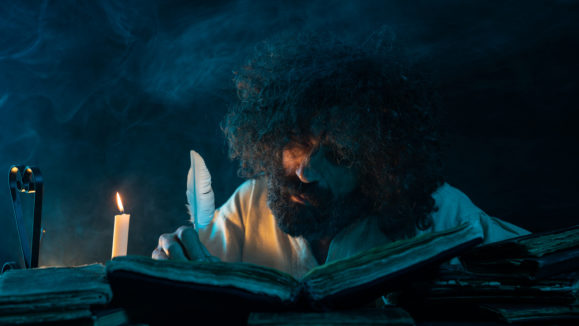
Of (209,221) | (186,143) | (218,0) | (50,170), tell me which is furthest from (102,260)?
(218,0)

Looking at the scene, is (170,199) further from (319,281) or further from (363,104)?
(319,281)

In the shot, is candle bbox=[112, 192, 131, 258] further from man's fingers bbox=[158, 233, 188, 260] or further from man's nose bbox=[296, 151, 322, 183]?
man's nose bbox=[296, 151, 322, 183]

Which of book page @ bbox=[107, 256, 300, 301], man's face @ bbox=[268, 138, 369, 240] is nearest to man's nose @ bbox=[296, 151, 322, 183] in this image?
man's face @ bbox=[268, 138, 369, 240]

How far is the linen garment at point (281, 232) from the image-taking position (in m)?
1.18

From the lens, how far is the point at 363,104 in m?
1.10

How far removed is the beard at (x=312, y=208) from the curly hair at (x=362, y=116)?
6cm

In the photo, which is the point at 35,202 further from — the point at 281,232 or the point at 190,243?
the point at 281,232

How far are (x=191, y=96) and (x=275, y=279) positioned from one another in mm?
1572

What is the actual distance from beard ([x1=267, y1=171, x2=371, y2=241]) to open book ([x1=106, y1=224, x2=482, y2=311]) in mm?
605

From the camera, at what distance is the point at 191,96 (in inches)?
75.1

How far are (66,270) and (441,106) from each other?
1.21 metres

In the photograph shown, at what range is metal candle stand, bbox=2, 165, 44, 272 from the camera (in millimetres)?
1061

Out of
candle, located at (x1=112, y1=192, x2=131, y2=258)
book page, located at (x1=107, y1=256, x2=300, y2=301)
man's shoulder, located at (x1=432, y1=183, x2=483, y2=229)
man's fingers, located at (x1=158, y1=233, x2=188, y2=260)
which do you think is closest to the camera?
book page, located at (x1=107, y1=256, x2=300, y2=301)

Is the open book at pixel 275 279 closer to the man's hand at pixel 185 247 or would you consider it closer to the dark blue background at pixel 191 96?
the man's hand at pixel 185 247
